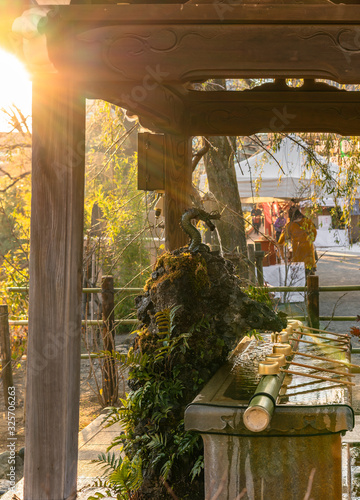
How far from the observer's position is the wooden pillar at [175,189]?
4.79m

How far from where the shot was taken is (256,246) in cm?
971

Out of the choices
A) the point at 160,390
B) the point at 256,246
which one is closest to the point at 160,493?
the point at 160,390

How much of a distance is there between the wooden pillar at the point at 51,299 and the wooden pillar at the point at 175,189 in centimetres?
209

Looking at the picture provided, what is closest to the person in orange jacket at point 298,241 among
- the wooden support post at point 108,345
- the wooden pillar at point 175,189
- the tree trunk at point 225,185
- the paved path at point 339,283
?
the paved path at point 339,283

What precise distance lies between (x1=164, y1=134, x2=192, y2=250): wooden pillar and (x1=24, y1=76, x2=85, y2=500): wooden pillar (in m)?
2.09

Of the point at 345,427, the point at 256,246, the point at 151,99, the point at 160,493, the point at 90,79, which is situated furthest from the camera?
the point at 256,246

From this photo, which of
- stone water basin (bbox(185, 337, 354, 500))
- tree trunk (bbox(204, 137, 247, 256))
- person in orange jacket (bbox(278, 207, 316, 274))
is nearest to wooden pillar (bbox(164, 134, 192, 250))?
stone water basin (bbox(185, 337, 354, 500))

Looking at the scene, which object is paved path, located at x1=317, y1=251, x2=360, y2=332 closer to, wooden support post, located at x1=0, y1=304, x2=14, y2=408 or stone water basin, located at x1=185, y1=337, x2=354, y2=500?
wooden support post, located at x1=0, y1=304, x2=14, y2=408

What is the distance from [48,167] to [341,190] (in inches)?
185

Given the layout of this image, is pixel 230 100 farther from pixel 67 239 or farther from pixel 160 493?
pixel 160 493

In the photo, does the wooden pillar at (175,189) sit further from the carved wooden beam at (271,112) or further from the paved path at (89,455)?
the paved path at (89,455)

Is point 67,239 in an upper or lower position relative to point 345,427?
upper

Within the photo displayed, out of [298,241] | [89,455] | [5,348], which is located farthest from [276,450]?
[298,241]

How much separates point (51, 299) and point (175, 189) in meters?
2.35
